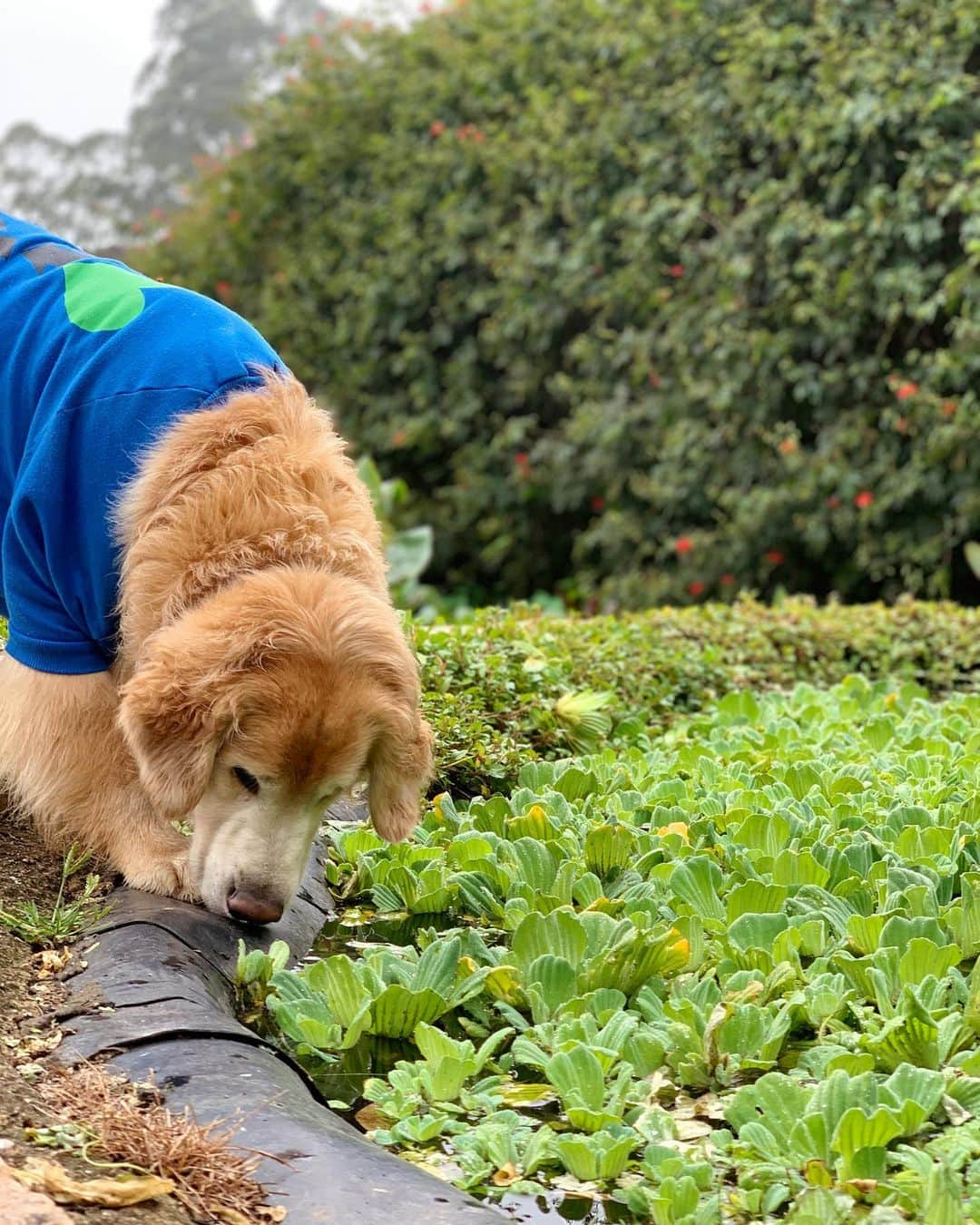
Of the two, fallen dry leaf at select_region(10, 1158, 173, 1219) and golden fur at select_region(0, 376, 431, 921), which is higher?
golden fur at select_region(0, 376, 431, 921)

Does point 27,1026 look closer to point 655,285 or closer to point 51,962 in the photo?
point 51,962

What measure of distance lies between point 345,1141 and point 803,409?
697 centimetres

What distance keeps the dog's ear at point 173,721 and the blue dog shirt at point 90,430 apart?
1.40ft

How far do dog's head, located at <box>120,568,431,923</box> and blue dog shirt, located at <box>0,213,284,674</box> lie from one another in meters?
0.30

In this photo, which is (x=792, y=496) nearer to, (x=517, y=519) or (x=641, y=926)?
(x=517, y=519)

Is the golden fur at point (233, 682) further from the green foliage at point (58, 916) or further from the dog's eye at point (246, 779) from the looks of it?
the green foliage at point (58, 916)

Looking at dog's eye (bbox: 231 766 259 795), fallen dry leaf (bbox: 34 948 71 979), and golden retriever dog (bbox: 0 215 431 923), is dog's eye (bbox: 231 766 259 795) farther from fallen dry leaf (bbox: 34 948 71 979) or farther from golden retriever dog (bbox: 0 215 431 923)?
fallen dry leaf (bbox: 34 948 71 979)

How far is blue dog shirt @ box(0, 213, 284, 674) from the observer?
10.9 ft

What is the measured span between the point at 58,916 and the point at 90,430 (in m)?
1.16

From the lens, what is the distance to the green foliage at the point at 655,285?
771 centimetres

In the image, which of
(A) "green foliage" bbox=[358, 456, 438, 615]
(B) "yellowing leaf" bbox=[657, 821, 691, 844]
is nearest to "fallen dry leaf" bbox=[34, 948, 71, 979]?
(B) "yellowing leaf" bbox=[657, 821, 691, 844]

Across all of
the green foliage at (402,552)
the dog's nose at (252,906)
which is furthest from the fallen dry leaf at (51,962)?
the green foliage at (402,552)

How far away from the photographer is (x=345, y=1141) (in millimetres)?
2201

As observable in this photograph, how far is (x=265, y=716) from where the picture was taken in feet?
9.75
